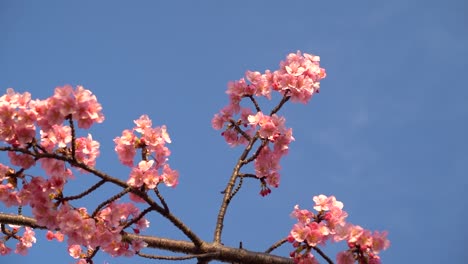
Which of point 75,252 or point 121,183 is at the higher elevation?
point 75,252

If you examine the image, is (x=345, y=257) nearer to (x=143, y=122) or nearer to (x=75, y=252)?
(x=143, y=122)

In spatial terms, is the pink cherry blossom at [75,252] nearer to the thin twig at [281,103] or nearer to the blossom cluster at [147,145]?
the blossom cluster at [147,145]

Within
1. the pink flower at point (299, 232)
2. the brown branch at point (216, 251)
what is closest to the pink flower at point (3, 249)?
the brown branch at point (216, 251)

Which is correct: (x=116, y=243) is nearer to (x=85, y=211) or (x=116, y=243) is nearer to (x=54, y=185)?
(x=85, y=211)

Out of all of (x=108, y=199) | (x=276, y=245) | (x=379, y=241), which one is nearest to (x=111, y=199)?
(x=108, y=199)

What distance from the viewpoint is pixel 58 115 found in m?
4.95

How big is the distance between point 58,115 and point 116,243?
144 cm

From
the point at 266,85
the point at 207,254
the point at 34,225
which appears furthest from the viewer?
the point at 266,85

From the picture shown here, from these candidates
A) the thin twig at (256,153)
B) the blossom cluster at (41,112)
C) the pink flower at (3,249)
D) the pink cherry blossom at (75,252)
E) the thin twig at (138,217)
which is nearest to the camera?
the blossom cluster at (41,112)

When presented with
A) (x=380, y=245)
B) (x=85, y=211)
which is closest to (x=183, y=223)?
(x=85, y=211)

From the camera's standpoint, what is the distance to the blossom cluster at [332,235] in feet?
16.8

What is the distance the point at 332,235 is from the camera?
5438mm

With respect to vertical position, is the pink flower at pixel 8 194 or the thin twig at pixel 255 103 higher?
the thin twig at pixel 255 103

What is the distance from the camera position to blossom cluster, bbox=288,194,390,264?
513cm
